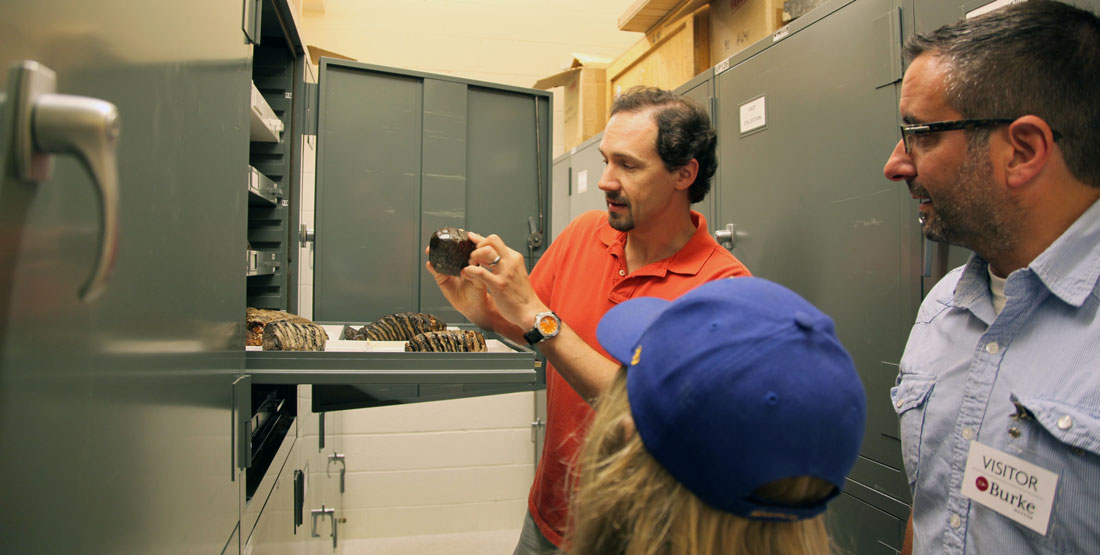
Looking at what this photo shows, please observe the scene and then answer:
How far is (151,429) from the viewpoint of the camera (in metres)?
0.59

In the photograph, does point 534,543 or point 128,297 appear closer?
point 128,297

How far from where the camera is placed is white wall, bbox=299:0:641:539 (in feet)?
11.5

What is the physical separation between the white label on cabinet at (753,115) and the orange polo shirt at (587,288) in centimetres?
40

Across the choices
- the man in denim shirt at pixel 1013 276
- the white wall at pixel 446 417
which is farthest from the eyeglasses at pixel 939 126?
the white wall at pixel 446 417

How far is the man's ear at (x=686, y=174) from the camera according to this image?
5.18ft

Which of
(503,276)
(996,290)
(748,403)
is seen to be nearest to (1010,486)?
(996,290)

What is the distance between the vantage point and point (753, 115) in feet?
5.99

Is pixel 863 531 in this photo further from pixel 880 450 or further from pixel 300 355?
pixel 300 355

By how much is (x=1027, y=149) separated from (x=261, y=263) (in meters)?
1.44

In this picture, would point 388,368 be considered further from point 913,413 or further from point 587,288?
point 913,413

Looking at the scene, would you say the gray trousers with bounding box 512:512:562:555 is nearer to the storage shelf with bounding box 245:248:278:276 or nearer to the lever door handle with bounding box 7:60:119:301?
the storage shelf with bounding box 245:248:278:276

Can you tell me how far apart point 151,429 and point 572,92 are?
9.95ft

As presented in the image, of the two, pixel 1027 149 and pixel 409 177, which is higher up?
pixel 409 177

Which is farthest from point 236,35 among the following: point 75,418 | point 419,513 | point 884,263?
point 419,513
